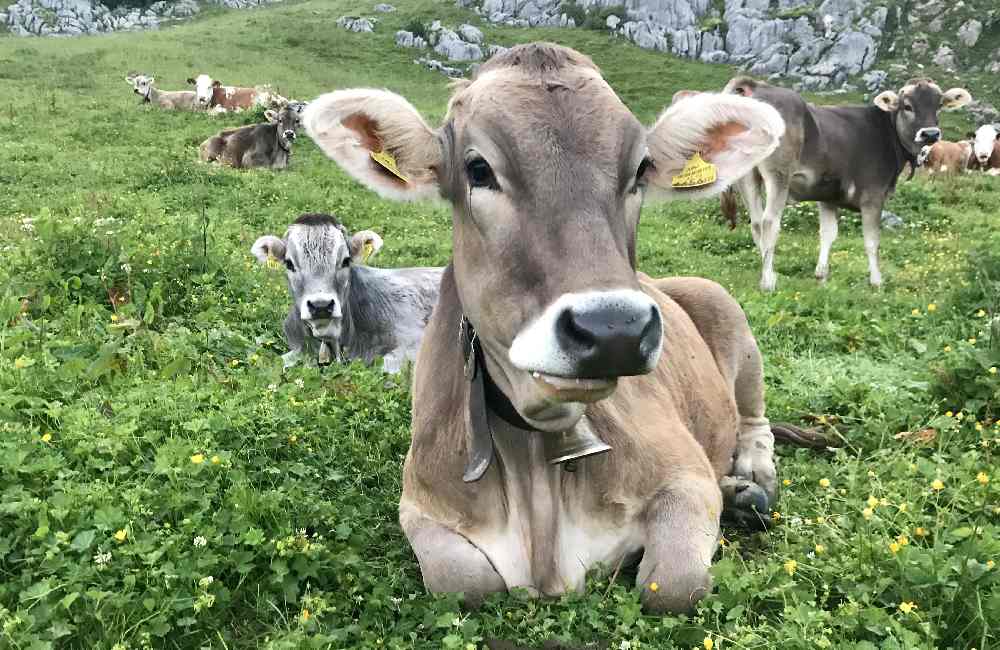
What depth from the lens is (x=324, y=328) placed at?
7.10 meters

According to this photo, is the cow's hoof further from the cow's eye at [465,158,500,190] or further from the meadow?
the cow's eye at [465,158,500,190]

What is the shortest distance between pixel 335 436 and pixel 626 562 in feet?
6.28

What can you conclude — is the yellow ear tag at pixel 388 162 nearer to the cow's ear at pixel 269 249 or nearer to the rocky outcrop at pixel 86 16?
A: the cow's ear at pixel 269 249

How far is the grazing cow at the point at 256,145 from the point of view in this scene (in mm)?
19297

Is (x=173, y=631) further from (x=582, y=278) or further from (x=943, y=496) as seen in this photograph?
(x=943, y=496)

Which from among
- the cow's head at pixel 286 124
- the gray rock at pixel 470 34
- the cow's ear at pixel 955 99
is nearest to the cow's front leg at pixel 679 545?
the cow's ear at pixel 955 99

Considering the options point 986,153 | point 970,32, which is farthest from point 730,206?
point 970,32

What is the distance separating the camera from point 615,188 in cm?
287

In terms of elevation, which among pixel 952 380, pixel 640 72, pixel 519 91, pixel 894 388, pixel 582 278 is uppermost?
pixel 519 91

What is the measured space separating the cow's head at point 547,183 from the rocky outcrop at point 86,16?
248 feet

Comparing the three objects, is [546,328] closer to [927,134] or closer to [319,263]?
[319,263]

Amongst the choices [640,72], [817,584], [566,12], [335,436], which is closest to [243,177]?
[335,436]

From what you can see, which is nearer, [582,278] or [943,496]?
[582,278]

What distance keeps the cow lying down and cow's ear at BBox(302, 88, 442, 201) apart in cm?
324
